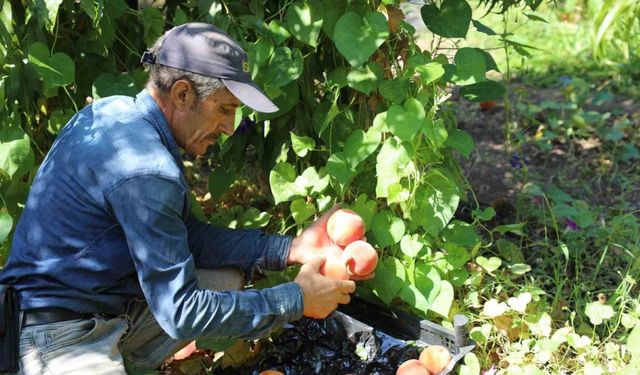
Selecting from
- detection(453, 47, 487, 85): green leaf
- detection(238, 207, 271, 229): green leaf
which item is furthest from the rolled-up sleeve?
detection(453, 47, 487, 85): green leaf

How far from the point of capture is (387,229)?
8.42ft

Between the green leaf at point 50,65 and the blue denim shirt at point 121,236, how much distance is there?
10.4 inches

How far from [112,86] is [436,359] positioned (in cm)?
124

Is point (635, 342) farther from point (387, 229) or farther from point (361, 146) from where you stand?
point (361, 146)

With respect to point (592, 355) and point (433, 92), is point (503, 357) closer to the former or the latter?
point (592, 355)

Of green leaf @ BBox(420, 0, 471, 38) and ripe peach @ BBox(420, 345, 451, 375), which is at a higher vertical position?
green leaf @ BBox(420, 0, 471, 38)

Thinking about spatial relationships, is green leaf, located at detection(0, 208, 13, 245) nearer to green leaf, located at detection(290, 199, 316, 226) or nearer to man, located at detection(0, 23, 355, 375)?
man, located at detection(0, 23, 355, 375)

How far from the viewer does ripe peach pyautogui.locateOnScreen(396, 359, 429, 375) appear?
2.44 metres

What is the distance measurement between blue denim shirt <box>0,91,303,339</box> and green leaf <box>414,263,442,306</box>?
492 millimetres

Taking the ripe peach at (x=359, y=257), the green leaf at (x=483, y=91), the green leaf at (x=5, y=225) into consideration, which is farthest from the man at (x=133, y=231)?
the green leaf at (x=483, y=91)

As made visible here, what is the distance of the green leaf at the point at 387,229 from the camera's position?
8.36 ft

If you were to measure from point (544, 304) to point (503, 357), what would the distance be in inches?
9.0

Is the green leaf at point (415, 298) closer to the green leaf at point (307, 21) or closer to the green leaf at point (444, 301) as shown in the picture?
the green leaf at point (444, 301)

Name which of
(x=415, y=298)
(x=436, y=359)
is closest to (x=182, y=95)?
(x=415, y=298)
